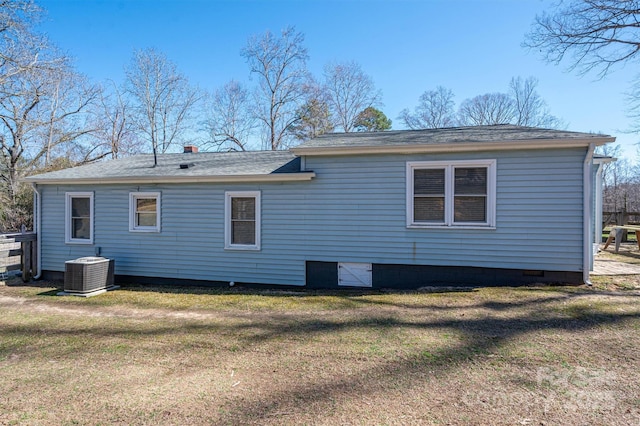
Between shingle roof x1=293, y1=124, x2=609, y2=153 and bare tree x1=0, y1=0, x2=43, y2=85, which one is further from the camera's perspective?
bare tree x1=0, y1=0, x2=43, y2=85

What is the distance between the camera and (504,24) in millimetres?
11625

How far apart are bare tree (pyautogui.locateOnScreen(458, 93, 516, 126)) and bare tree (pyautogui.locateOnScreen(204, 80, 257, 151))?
707 inches

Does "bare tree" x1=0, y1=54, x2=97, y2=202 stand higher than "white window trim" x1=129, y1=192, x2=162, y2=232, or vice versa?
"bare tree" x1=0, y1=54, x2=97, y2=202

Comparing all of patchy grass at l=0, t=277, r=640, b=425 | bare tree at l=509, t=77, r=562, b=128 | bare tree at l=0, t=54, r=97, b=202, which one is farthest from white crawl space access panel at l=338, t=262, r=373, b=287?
bare tree at l=509, t=77, r=562, b=128

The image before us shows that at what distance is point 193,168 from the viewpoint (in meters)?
9.41

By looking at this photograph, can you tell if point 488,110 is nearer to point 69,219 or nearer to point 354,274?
point 354,274

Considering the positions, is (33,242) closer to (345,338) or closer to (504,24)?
(345,338)

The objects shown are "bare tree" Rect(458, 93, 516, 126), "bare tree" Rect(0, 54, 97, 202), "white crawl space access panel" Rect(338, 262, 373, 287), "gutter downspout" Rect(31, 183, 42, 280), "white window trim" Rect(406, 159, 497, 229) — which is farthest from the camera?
"bare tree" Rect(458, 93, 516, 126)

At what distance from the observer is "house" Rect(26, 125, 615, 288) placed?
693 centimetres

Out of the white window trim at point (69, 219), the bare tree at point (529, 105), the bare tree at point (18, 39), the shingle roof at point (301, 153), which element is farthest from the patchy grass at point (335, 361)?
the bare tree at point (529, 105)

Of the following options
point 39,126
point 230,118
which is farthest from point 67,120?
point 230,118

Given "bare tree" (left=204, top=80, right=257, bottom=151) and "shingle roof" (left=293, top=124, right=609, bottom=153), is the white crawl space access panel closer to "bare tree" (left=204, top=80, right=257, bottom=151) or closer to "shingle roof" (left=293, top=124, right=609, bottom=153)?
"shingle roof" (left=293, top=124, right=609, bottom=153)

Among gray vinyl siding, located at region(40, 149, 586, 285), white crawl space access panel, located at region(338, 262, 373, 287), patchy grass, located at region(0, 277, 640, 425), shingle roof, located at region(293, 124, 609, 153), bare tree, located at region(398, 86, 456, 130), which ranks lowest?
patchy grass, located at region(0, 277, 640, 425)

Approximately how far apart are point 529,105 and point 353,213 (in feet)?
102
